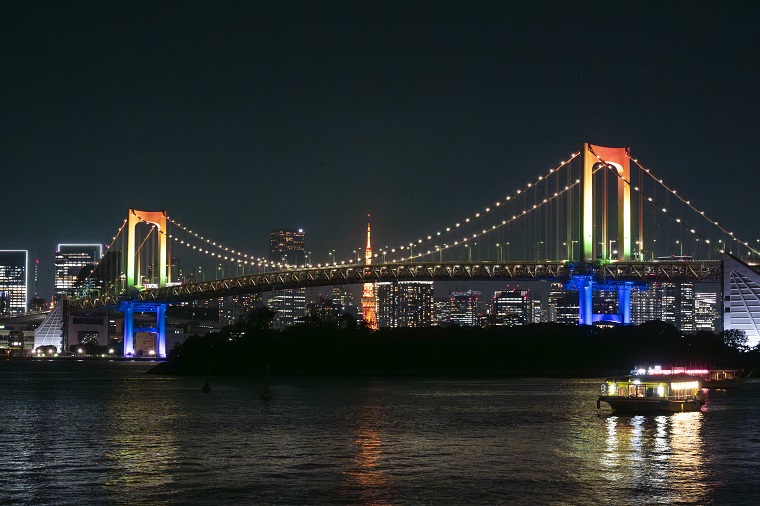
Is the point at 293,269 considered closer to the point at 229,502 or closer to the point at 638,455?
the point at 638,455

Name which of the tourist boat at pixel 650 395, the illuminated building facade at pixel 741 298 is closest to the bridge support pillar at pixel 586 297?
the illuminated building facade at pixel 741 298

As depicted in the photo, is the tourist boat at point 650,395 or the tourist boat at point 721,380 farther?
the tourist boat at point 721,380

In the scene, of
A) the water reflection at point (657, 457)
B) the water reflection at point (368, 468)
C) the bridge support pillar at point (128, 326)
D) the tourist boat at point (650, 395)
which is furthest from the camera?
the bridge support pillar at point (128, 326)

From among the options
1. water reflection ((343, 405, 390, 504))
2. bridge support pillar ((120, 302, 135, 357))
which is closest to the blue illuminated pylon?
water reflection ((343, 405, 390, 504))

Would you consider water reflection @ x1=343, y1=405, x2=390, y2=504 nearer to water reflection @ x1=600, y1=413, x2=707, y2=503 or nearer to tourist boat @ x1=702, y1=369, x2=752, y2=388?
water reflection @ x1=600, y1=413, x2=707, y2=503

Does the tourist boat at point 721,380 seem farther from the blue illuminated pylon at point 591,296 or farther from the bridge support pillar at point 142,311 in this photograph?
the bridge support pillar at point 142,311

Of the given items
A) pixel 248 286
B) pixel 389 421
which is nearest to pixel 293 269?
pixel 248 286

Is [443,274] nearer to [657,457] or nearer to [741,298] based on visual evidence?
[741,298]
